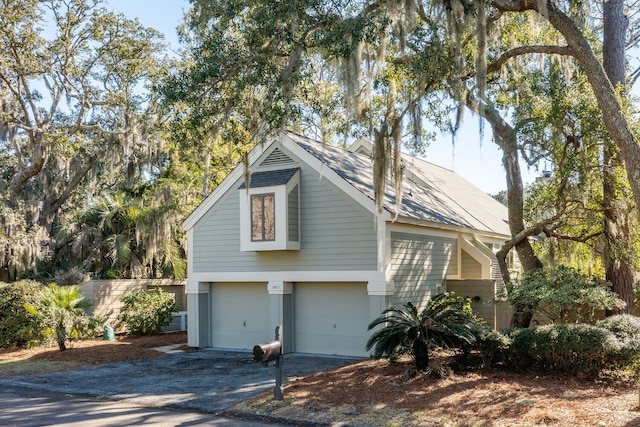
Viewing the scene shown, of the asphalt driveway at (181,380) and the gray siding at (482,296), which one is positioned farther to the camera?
the gray siding at (482,296)

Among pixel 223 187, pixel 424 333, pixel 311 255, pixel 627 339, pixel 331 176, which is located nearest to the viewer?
pixel 627 339

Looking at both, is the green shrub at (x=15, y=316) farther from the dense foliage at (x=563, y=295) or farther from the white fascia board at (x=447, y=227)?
the dense foliage at (x=563, y=295)

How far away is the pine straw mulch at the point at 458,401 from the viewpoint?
7.66m

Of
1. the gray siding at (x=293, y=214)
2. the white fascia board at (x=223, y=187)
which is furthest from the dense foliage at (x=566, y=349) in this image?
the white fascia board at (x=223, y=187)

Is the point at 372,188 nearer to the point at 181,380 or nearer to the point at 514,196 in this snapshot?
the point at 514,196

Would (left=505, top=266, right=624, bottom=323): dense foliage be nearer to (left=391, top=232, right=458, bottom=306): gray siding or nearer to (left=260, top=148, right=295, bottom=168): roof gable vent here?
(left=391, top=232, right=458, bottom=306): gray siding

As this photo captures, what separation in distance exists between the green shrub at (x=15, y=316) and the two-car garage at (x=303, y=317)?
4931mm

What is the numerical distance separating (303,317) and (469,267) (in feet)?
17.6

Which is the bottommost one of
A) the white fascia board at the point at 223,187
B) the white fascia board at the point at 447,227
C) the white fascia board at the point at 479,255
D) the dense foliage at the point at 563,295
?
the dense foliage at the point at 563,295

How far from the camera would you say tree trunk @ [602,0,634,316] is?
11.8 metres

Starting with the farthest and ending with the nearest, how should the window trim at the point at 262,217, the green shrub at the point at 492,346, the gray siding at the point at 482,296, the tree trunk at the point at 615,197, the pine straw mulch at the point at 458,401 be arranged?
the gray siding at the point at 482,296 < the window trim at the point at 262,217 < the tree trunk at the point at 615,197 < the green shrub at the point at 492,346 < the pine straw mulch at the point at 458,401

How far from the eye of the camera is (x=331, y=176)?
14039 mm

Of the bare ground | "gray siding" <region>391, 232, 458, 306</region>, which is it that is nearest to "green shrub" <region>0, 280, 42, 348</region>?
the bare ground

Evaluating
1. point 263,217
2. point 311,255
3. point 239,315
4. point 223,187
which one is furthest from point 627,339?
A: point 223,187
